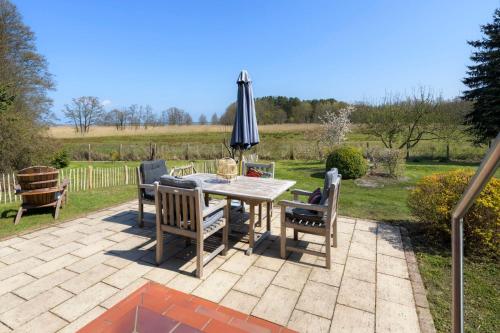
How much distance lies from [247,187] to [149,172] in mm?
1772

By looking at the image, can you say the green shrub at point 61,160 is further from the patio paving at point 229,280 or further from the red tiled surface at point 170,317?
the red tiled surface at point 170,317

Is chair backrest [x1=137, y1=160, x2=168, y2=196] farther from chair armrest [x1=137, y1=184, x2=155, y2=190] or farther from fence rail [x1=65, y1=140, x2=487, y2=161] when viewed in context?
fence rail [x1=65, y1=140, x2=487, y2=161]

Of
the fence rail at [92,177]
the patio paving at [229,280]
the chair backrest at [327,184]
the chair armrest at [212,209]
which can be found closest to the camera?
the patio paving at [229,280]

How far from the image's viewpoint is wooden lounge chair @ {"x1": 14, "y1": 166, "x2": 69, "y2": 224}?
180 inches

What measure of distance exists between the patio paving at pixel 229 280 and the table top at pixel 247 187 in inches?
30.3

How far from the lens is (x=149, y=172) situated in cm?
453

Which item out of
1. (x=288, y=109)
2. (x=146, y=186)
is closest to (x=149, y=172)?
(x=146, y=186)

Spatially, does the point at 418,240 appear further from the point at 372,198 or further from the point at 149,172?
the point at 149,172

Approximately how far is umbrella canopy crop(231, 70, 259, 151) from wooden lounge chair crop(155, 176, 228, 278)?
1.67 meters

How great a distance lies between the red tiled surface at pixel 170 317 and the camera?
175 centimetres

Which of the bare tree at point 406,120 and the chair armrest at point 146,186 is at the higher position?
the bare tree at point 406,120

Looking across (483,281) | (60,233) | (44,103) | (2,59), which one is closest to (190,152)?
(44,103)

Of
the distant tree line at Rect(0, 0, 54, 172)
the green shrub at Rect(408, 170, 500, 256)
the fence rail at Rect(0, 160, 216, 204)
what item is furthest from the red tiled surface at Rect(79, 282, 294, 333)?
the distant tree line at Rect(0, 0, 54, 172)

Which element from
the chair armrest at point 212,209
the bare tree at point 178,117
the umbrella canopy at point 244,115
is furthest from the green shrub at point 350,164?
the bare tree at point 178,117
